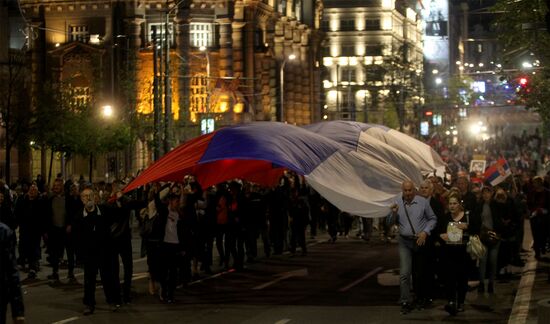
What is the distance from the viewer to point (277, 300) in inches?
714

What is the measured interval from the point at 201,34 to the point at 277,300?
4988 cm

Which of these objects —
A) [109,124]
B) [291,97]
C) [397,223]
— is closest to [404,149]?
[397,223]

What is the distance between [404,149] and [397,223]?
26.7 ft

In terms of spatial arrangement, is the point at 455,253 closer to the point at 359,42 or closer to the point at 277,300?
the point at 277,300

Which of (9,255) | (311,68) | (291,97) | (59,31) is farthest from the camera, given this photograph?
(311,68)

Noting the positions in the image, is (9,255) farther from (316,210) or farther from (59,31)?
(59,31)

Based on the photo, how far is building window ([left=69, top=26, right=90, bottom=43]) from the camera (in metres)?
65.1

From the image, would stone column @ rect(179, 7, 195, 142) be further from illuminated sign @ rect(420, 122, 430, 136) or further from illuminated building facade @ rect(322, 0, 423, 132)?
illuminated building facade @ rect(322, 0, 423, 132)

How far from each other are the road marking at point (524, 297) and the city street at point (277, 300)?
0.16 metres

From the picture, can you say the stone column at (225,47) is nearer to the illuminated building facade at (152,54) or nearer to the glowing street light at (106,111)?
the illuminated building facade at (152,54)

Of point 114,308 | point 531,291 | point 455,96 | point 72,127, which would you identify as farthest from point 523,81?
point 455,96

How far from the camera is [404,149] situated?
24.6 metres

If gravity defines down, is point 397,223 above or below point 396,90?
below

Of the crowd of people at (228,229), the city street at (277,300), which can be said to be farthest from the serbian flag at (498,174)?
the city street at (277,300)
